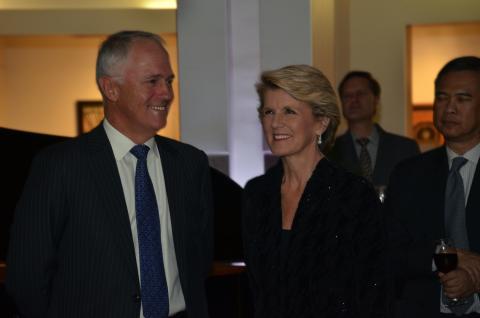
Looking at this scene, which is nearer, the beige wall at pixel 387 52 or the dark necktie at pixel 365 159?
the dark necktie at pixel 365 159

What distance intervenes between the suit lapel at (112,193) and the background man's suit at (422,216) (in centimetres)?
110

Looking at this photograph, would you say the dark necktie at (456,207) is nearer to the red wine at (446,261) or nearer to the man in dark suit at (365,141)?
the red wine at (446,261)

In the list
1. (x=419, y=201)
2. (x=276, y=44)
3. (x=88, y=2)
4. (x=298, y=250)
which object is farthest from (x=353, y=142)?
(x=88, y=2)

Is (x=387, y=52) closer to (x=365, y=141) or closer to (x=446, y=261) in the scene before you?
(x=365, y=141)

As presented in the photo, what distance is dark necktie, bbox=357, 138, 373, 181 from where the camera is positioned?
5.55 m

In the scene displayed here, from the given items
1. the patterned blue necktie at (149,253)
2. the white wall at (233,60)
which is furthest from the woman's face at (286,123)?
the white wall at (233,60)

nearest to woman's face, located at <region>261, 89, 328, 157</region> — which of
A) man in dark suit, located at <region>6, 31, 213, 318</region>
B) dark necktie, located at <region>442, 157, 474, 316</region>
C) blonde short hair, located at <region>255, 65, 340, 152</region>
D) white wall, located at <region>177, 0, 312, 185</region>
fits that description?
blonde short hair, located at <region>255, 65, 340, 152</region>

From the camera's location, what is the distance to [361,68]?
28.8 ft

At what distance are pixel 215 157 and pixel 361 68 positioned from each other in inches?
136

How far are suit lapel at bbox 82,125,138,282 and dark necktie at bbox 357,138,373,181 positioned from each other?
3013 millimetres

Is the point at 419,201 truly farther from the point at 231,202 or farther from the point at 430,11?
the point at 430,11

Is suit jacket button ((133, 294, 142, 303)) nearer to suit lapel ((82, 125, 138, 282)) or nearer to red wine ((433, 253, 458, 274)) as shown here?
suit lapel ((82, 125, 138, 282))

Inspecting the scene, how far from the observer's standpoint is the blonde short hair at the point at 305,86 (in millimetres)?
2801

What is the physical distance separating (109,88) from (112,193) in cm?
35
